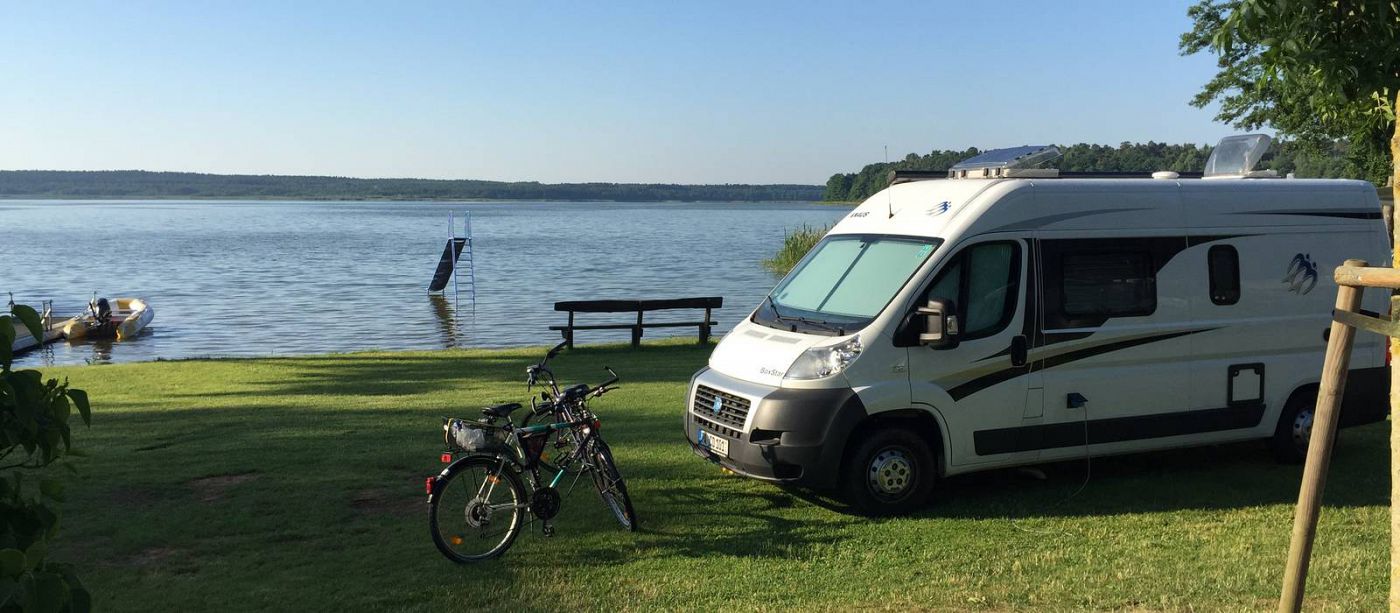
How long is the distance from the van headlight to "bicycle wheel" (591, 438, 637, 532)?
4.25 ft

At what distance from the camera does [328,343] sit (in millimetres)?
27062

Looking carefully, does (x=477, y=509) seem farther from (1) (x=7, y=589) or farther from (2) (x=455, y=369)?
(2) (x=455, y=369)

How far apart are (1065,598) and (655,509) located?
9.68 ft

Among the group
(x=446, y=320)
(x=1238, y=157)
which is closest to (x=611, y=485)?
(x=1238, y=157)

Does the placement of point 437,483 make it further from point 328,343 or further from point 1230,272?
point 328,343

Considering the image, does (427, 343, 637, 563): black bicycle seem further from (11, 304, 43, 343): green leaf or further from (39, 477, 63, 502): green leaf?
(11, 304, 43, 343): green leaf

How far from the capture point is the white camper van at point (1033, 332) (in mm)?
7672

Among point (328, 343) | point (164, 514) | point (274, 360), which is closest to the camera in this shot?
point (164, 514)

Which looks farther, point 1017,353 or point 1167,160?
point 1167,160

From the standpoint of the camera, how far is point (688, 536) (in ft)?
23.9

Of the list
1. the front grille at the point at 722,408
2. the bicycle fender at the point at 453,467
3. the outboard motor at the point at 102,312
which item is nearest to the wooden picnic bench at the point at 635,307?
the front grille at the point at 722,408

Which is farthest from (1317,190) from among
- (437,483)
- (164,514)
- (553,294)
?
(553,294)

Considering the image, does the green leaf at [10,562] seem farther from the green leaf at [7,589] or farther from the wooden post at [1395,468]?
the wooden post at [1395,468]

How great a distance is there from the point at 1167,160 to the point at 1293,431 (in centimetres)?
907
